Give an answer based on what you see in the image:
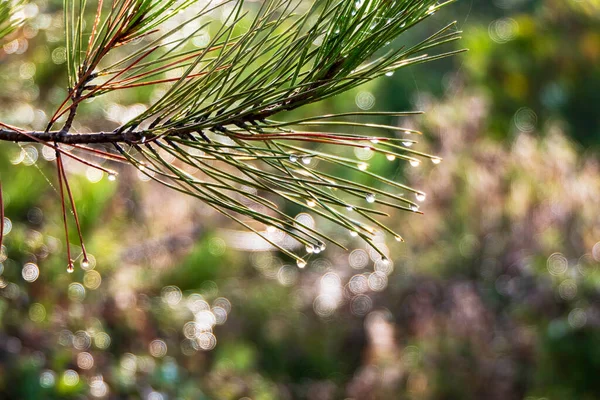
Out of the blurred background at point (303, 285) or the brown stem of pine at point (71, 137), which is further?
the blurred background at point (303, 285)

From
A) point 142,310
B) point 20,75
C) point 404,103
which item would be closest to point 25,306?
point 142,310

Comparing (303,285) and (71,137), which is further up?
(303,285)

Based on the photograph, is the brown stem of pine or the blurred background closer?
the brown stem of pine

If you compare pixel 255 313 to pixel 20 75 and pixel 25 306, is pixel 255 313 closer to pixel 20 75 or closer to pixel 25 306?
pixel 25 306

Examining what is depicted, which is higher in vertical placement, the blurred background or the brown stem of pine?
the blurred background

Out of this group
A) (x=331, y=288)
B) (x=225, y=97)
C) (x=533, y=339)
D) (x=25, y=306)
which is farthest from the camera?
(x=331, y=288)

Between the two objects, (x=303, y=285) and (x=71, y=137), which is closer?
(x=71, y=137)

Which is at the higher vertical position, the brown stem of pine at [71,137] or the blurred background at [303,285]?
the blurred background at [303,285]

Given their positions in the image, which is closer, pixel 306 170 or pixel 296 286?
pixel 306 170
